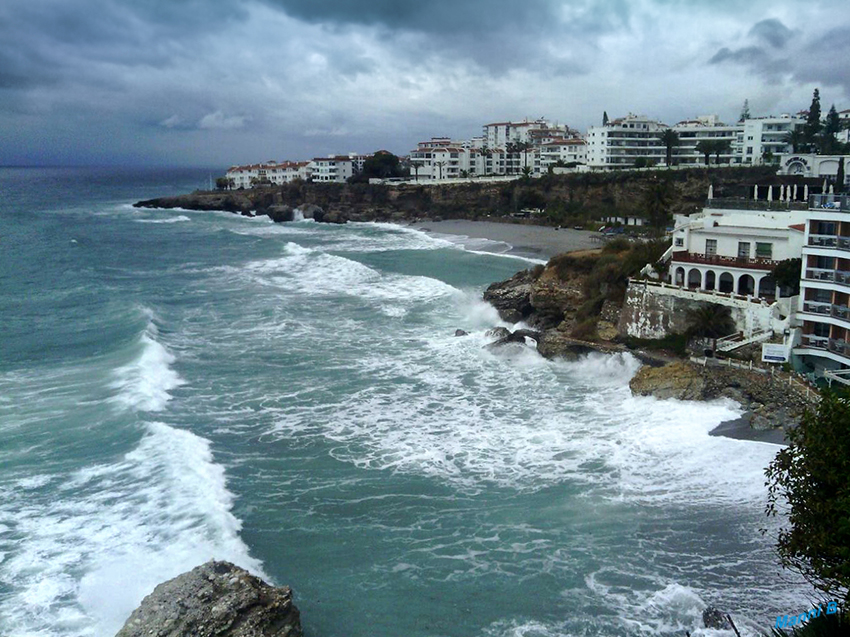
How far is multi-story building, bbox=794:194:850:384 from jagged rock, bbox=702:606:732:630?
13.9m

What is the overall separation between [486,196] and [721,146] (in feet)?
96.6

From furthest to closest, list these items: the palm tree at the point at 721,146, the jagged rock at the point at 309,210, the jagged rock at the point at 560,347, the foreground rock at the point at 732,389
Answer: the jagged rock at the point at 309,210, the palm tree at the point at 721,146, the jagged rock at the point at 560,347, the foreground rock at the point at 732,389

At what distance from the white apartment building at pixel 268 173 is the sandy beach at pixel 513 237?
188 ft

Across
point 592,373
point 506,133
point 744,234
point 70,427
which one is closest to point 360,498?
point 70,427

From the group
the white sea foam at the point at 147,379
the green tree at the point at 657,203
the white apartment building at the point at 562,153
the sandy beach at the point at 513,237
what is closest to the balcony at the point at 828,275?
the green tree at the point at 657,203

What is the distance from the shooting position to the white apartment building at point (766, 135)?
88.8 m

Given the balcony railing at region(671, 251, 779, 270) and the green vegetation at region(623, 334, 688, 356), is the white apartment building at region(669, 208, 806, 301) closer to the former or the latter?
the balcony railing at region(671, 251, 779, 270)

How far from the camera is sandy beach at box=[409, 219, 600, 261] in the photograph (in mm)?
65069

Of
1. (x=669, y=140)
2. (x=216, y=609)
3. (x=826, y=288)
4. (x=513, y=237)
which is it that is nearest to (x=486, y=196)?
(x=669, y=140)

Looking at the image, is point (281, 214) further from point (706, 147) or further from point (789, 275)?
point (789, 275)

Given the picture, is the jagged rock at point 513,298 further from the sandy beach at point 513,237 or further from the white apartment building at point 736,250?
the sandy beach at point 513,237

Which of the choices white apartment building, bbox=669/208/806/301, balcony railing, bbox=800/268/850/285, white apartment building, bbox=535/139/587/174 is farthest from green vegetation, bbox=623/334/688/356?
white apartment building, bbox=535/139/587/174

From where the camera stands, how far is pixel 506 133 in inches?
5664

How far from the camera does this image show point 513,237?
248ft
